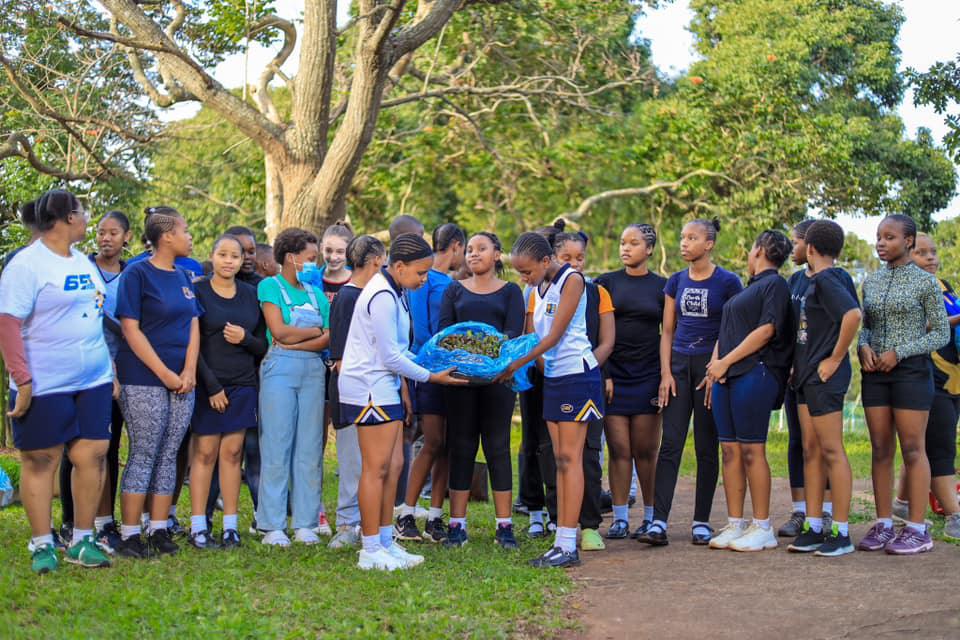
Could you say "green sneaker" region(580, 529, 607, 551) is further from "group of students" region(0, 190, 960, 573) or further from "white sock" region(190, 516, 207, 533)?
"white sock" region(190, 516, 207, 533)

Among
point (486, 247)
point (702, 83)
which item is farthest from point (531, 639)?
point (702, 83)

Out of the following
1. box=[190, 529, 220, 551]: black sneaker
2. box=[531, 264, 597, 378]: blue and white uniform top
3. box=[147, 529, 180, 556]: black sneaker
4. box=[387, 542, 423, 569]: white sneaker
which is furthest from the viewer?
box=[190, 529, 220, 551]: black sneaker

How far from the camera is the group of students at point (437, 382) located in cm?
604

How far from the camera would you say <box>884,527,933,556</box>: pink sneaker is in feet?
21.6

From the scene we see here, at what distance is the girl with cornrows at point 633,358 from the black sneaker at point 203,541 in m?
2.79

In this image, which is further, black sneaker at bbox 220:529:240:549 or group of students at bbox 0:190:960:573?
black sneaker at bbox 220:529:240:549

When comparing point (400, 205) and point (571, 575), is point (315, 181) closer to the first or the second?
point (571, 575)

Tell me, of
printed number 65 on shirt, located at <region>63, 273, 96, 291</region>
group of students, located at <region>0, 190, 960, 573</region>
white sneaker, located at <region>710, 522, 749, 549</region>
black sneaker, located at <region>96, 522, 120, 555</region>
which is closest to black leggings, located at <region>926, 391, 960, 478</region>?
group of students, located at <region>0, 190, 960, 573</region>

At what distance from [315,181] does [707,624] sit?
9176 millimetres

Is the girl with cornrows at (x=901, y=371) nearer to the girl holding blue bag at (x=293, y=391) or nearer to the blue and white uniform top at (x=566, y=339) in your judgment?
the blue and white uniform top at (x=566, y=339)

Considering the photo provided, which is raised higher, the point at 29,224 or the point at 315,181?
the point at 315,181

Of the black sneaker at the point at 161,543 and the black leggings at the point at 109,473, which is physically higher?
the black leggings at the point at 109,473

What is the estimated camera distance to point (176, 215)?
6.64 m

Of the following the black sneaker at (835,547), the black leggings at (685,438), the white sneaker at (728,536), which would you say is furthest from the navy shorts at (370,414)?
the black sneaker at (835,547)
